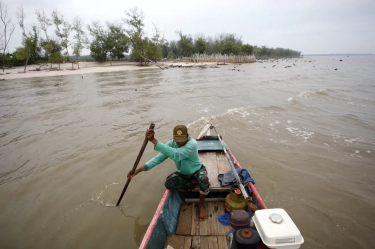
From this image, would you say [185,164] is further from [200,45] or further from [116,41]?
[200,45]

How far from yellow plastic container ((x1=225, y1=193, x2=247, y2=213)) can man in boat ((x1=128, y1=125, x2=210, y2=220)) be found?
1.37 ft

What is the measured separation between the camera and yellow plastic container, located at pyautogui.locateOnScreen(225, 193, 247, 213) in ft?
11.7

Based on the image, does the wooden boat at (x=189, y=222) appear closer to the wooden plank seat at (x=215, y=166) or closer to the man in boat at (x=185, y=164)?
the wooden plank seat at (x=215, y=166)

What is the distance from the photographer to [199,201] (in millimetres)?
3998

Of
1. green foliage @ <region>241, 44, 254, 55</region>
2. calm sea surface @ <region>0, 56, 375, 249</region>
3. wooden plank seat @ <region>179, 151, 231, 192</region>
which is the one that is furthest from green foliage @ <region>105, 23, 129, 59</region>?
wooden plank seat @ <region>179, 151, 231, 192</region>

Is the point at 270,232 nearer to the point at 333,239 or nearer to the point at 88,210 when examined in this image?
the point at 333,239

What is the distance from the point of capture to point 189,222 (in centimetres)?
364

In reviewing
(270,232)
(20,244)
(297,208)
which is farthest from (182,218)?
(20,244)

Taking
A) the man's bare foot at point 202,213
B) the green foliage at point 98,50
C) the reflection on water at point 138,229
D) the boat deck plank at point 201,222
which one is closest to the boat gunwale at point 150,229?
the boat deck plank at point 201,222

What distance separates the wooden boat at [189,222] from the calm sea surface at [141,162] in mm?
951

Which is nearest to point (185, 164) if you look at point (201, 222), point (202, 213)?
point (202, 213)

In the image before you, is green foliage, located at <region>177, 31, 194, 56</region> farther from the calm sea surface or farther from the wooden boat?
the wooden boat

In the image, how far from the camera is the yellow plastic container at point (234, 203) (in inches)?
141

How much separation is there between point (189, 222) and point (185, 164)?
0.99m
